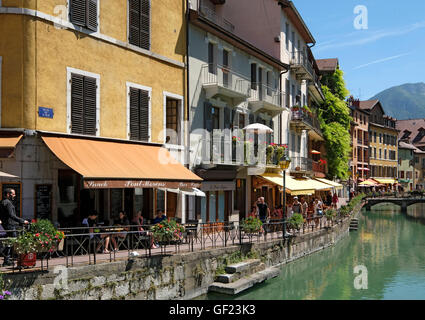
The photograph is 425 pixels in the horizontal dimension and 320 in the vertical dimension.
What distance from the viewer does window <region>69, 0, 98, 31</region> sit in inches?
568

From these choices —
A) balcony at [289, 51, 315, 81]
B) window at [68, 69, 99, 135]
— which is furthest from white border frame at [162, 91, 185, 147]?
balcony at [289, 51, 315, 81]

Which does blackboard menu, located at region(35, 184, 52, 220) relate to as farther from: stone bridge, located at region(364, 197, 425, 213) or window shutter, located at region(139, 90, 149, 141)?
stone bridge, located at region(364, 197, 425, 213)

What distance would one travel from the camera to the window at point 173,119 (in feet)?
63.3

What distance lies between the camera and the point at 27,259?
1017 cm

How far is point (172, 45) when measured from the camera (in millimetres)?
18922

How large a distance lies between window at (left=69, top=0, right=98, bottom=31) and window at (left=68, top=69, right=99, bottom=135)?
5.06ft

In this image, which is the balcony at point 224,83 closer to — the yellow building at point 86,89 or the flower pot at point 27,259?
the yellow building at point 86,89

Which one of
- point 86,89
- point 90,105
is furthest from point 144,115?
point 86,89

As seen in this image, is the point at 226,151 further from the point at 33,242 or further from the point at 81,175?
the point at 33,242

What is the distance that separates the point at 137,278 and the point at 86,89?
247 inches

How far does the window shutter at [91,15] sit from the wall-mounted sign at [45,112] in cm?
314

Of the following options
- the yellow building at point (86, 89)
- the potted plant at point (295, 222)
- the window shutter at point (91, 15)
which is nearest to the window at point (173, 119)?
the yellow building at point (86, 89)

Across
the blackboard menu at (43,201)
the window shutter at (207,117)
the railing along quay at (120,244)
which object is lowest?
the railing along quay at (120,244)
